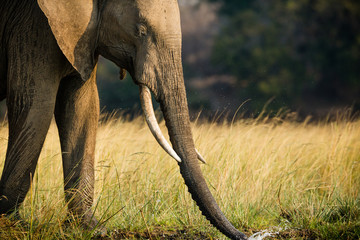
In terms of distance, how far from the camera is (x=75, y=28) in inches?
162

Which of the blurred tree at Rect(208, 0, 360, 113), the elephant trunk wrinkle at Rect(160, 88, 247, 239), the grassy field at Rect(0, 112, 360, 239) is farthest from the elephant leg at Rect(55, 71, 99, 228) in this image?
the blurred tree at Rect(208, 0, 360, 113)

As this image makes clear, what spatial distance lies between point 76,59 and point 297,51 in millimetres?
20180

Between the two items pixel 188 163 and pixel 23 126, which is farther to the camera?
pixel 23 126

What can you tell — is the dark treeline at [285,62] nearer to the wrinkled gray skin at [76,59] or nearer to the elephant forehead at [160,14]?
the wrinkled gray skin at [76,59]

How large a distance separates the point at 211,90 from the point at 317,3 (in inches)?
220

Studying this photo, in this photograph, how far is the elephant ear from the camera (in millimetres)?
4004

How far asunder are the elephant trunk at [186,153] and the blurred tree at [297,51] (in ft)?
56.1

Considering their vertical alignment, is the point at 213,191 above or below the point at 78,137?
below

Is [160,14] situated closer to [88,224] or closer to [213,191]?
[88,224]

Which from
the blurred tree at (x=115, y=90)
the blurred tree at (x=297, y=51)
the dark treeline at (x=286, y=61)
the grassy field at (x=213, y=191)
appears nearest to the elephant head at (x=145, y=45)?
the grassy field at (x=213, y=191)

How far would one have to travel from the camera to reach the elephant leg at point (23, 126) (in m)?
4.18

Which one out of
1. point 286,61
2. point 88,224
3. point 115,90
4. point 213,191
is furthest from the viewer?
point 286,61

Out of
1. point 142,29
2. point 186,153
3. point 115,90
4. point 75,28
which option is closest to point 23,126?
point 75,28

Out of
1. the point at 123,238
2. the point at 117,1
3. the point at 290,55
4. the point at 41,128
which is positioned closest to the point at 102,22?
the point at 117,1
